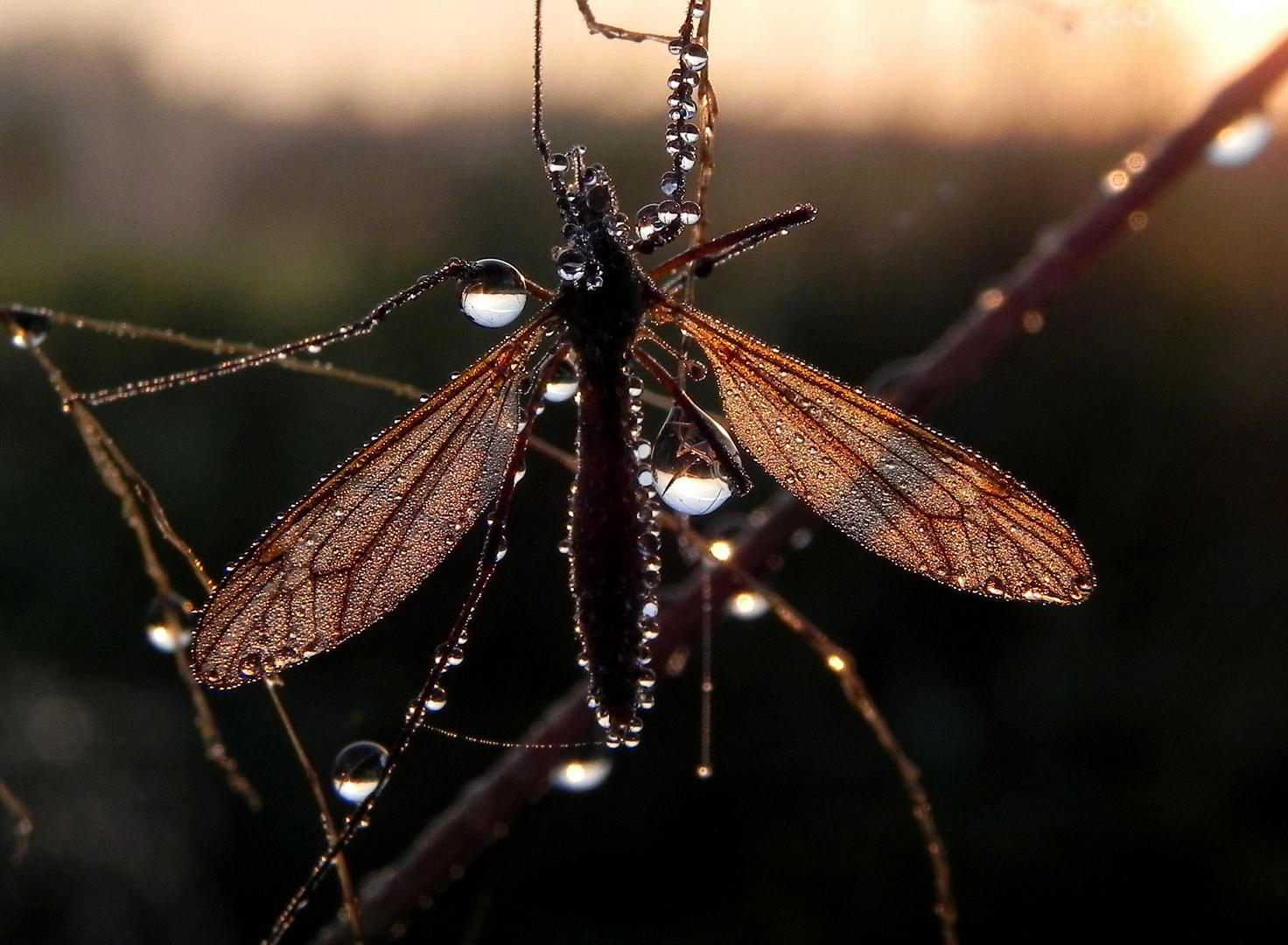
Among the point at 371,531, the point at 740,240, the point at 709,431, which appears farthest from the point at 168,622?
the point at 740,240

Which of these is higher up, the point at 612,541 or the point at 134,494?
the point at 134,494

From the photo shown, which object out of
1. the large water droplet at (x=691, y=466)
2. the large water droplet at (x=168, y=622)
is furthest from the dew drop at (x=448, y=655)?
the large water droplet at (x=168, y=622)

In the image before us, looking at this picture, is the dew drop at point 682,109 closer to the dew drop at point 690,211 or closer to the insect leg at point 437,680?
the dew drop at point 690,211

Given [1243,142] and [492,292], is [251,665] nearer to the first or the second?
[492,292]

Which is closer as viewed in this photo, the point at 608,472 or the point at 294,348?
the point at 294,348

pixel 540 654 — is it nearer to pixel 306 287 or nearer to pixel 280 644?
pixel 306 287

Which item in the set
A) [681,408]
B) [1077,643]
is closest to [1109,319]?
[1077,643]
